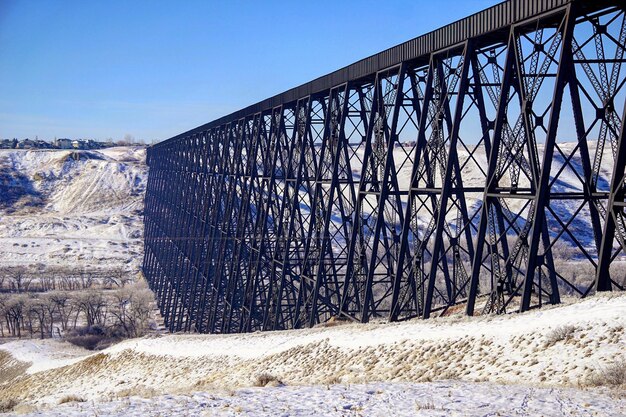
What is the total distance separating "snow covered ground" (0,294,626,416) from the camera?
9.39 metres

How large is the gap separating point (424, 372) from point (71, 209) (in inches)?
3639

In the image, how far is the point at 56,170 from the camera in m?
111

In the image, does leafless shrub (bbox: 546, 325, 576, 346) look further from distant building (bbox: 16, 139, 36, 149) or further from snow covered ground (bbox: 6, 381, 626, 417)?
distant building (bbox: 16, 139, 36, 149)

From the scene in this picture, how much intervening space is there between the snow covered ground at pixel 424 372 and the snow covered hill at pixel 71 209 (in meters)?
58.1

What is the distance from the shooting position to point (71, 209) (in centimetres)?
9775

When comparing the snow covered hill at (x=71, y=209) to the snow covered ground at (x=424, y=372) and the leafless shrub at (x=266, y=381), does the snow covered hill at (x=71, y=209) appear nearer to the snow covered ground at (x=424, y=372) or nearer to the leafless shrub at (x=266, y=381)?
the snow covered ground at (x=424, y=372)

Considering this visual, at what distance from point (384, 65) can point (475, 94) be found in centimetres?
307

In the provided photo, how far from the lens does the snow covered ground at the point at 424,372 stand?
9.39 metres

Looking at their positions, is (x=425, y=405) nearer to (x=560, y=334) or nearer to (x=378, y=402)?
(x=378, y=402)

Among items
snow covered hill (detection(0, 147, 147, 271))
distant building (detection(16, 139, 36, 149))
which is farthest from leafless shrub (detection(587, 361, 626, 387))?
distant building (detection(16, 139, 36, 149))

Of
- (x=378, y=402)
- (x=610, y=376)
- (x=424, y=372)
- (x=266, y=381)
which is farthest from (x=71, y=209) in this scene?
(x=610, y=376)

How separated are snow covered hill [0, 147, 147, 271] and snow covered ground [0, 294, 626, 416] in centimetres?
5811

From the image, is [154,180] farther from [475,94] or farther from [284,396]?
[284,396]

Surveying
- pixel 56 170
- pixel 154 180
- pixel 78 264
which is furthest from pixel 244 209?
pixel 56 170
